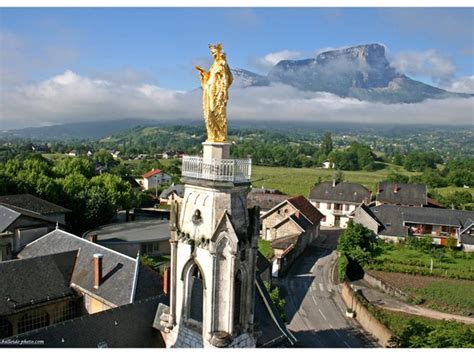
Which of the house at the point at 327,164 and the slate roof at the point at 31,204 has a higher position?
the slate roof at the point at 31,204

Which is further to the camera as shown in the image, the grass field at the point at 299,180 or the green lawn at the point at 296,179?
the green lawn at the point at 296,179

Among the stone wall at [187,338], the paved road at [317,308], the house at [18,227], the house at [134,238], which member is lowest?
the paved road at [317,308]

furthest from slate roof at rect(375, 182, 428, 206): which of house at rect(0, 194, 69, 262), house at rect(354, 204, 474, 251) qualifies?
house at rect(0, 194, 69, 262)

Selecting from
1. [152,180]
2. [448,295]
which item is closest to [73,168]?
[152,180]

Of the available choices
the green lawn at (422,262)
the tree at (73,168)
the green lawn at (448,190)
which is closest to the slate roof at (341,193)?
the green lawn at (422,262)

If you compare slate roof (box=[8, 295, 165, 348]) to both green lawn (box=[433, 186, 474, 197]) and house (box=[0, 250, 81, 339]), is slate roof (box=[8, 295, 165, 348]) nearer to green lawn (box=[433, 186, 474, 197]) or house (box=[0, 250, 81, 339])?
house (box=[0, 250, 81, 339])

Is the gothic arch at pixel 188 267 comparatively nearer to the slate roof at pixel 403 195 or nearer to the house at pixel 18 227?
the house at pixel 18 227
